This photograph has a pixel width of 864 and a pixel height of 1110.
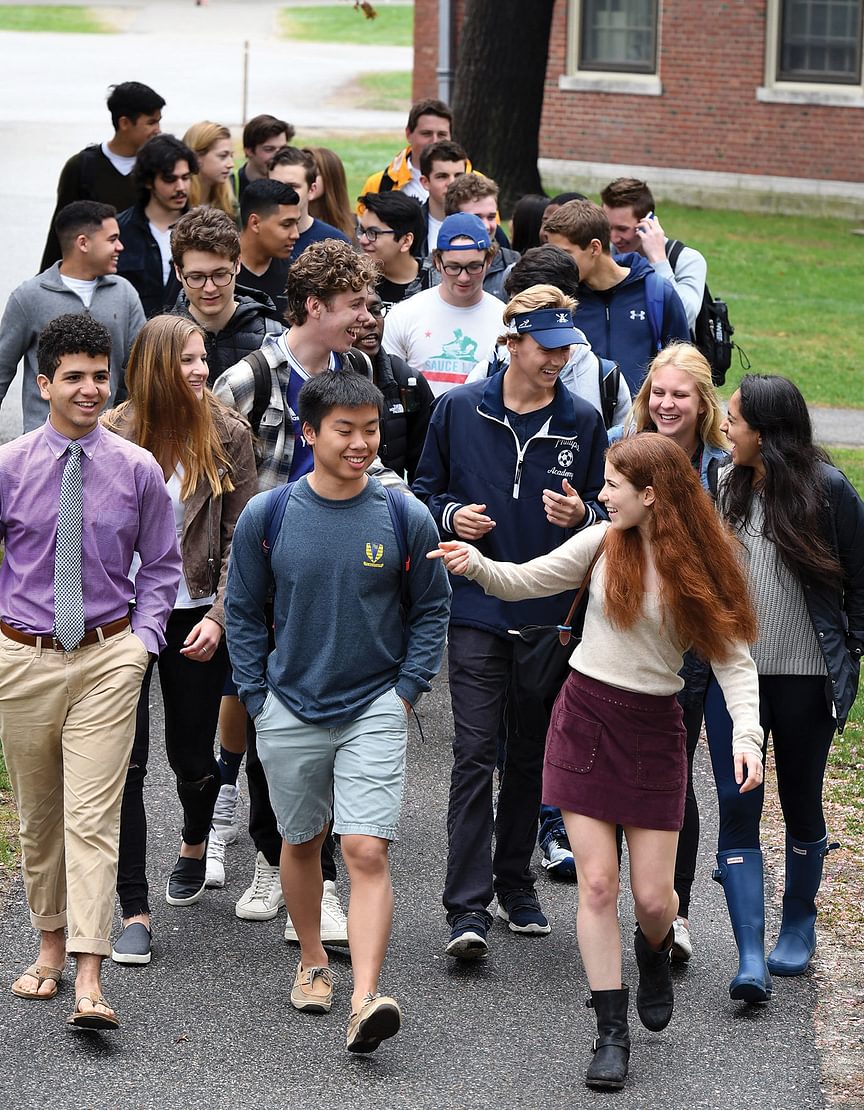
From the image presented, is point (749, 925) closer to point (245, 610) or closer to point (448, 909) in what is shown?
point (448, 909)

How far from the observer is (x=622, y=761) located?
493 centimetres

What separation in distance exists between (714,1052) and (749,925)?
515 mm

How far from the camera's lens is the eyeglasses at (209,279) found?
6.42m

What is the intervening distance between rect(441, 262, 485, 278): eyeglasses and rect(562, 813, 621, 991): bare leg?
2.99 meters

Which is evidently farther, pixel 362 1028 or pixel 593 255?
pixel 593 255

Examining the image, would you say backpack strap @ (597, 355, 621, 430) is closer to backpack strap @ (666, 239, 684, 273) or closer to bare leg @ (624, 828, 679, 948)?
bare leg @ (624, 828, 679, 948)

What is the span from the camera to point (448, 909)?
5625 millimetres

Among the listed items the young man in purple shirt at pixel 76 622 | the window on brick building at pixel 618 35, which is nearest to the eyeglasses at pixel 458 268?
the young man in purple shirt at pixel 76 622

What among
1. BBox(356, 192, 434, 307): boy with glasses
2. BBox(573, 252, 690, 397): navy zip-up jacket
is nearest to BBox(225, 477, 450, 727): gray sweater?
BBox(573, 252, 690, 397): navy zip-up jacket

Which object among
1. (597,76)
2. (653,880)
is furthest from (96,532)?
(597,76)

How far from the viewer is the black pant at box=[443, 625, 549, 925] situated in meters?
5.62

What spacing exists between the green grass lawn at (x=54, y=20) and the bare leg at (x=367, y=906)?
46651mm

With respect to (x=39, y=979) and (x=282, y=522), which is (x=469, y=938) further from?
(x=282, y=522)

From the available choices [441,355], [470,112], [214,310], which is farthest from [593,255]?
[470,112]
